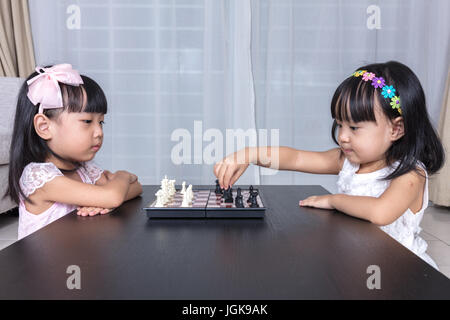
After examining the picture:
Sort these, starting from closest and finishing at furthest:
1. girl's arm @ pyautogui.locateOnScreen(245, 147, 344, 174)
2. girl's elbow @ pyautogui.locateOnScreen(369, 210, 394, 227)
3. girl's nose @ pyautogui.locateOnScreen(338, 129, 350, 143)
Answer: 1. girl's elbow @ pyautogui.locateOnScreen(369, 210, 394, 227)
2. girl's nose @ pyautogui.locateOnScreen(338, 129, 350, 143)
3. girl's arm @ pyautogui.locateOnScreen(245, 147, 344, 174)

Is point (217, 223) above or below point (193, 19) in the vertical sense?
below

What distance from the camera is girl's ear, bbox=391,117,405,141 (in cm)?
108

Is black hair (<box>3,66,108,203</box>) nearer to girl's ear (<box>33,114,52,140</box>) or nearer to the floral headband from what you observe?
girl's ear (<box>33,114,52,140</box>)

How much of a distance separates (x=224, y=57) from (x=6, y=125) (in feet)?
4.38

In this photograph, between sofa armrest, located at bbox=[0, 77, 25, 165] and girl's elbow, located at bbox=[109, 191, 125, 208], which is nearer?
girl's elbow, located at bbox=[109, 191, 125, 208]

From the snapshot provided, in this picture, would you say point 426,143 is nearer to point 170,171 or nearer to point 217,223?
point 217,223

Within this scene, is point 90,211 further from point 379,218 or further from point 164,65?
point 164,65

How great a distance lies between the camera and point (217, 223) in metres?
0.84

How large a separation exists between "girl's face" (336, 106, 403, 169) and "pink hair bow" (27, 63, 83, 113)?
2.46 feet

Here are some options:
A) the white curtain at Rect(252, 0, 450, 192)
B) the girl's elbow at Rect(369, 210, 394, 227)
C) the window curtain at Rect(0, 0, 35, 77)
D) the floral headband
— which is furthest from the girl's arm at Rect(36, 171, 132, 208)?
the window curtain at Rect(0, 0, 35, 77)

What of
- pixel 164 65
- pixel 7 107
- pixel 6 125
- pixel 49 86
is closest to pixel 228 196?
pixel 49 86

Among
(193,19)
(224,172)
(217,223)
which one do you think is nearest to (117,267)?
(217,223)
